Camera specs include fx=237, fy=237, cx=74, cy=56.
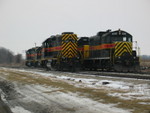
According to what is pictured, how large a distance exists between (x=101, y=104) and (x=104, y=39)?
56.8 ft

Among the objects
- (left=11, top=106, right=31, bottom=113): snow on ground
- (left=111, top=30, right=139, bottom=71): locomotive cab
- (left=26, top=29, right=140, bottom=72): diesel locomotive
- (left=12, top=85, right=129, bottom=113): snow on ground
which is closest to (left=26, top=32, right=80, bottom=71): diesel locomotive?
(left=26, top=29, right=140, bottom=72): diesel locomotive

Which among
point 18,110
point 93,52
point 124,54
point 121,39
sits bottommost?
point 18,110

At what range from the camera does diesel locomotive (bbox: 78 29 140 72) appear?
21766mm

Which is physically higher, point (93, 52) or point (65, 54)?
point (93, 52)

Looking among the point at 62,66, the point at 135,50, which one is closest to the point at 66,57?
the point at 62,66

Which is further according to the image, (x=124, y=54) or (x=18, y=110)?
(x=124, y=54)

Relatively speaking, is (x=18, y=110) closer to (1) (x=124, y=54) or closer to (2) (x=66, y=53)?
(1) (x=124, y=54)

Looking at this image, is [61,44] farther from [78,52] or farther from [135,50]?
[135,50]

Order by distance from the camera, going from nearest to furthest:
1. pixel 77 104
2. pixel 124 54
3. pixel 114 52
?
pixel 77 104 → pixel 124 54 → pixel 114 52

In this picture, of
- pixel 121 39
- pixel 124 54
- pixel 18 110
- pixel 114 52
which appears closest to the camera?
pixel 18 110

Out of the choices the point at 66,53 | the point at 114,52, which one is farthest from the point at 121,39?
the point at 66,53

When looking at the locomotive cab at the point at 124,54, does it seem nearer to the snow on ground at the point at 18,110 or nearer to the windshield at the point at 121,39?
the windshield at the point at 121,39

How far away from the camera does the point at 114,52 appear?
22.3m

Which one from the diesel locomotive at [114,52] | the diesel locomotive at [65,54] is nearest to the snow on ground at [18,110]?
the diesel locomotive at [114,52]
